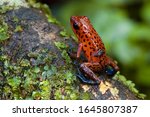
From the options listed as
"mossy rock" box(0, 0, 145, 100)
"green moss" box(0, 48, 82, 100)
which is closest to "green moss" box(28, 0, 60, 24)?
"mossy rock" box(0, 0, 145, 100)

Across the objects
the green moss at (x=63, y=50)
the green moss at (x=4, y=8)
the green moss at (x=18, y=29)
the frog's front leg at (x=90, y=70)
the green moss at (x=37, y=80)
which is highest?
the green moss at (x=4, y=8)

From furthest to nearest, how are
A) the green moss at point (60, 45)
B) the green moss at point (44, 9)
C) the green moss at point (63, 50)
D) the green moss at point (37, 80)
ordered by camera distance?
the green moss at point (44, 9), the green moss at point (60, 45), the green moss at point (63, 50), the green moss at point (37, 80)

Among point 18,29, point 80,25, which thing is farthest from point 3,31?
point 80,25

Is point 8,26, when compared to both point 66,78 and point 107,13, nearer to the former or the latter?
point 66,78

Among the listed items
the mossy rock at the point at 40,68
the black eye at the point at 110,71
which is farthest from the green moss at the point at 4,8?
the black eye at the point at 110,71

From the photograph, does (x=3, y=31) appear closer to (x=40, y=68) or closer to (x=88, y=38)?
(x=40, y=68)

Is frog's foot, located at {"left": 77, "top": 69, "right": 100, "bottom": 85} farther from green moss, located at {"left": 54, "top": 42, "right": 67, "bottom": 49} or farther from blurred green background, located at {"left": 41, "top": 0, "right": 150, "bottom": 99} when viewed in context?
blurred green background, located at {"left": 41, "top": 0, "right": 150, "bottom": 99}

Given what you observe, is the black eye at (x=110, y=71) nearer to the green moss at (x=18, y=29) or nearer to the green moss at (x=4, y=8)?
the green moss at (x=18, y=29)
